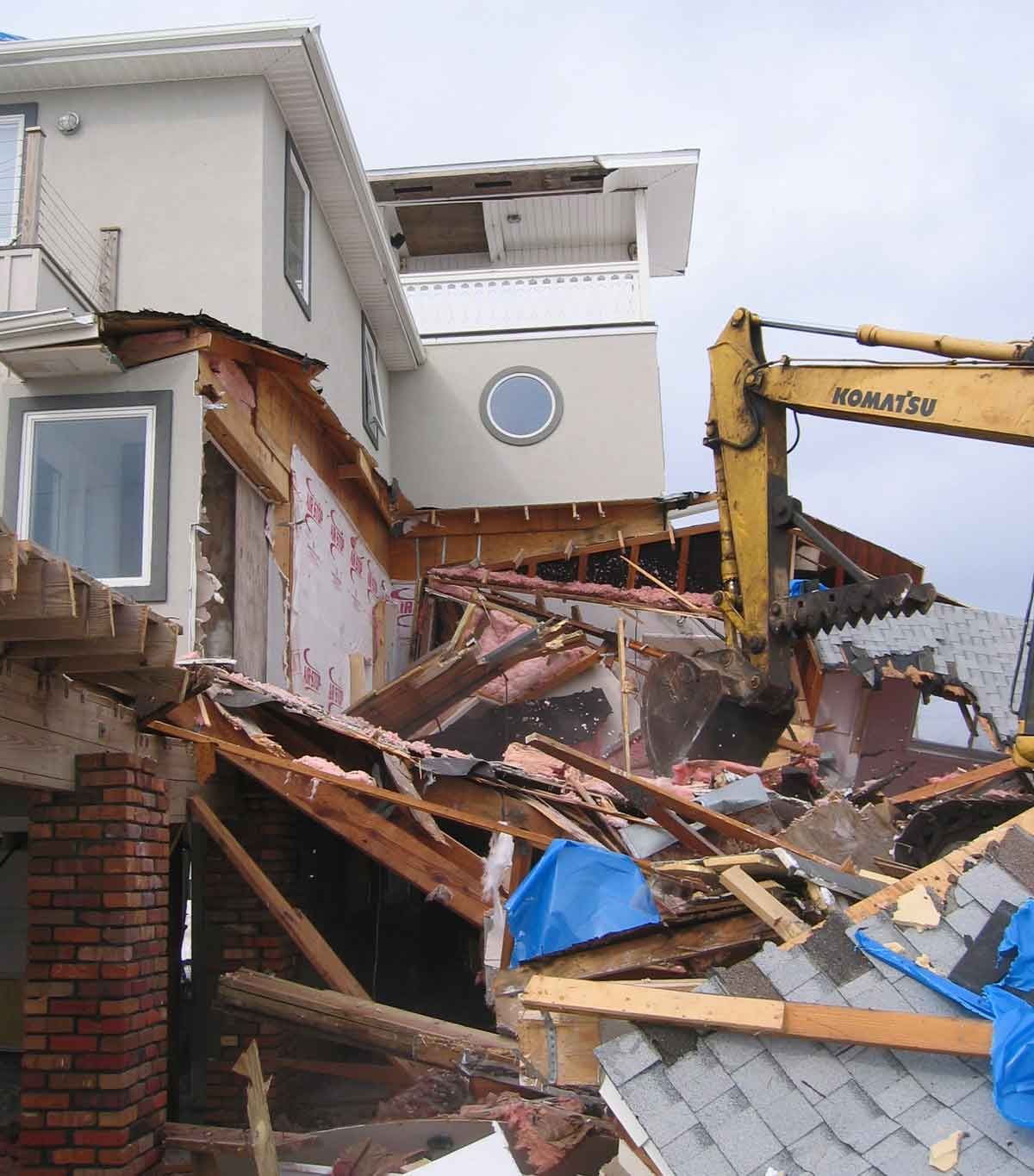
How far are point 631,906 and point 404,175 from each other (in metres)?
14.2

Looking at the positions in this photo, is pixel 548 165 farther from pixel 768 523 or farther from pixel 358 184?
pixel 768 523

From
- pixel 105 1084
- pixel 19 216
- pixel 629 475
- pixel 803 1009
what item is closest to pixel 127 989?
pixel 105 1084

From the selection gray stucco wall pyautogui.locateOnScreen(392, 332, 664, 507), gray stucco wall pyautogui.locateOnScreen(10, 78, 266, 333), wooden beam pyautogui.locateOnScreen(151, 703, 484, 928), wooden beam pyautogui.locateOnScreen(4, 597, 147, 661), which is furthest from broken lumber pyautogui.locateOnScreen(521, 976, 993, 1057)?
gray stucco wall pyautogui.locateOnScreen(392, 332, 664, 507)

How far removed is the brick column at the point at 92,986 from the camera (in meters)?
5.91

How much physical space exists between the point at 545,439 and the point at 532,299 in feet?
6.72

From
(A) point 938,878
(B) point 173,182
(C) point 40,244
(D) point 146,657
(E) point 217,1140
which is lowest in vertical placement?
(E) point 217,1140

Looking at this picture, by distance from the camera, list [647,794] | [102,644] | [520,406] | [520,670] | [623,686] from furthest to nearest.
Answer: [520,406] → [520,670] → [623,686] → [647,794] → [102,644]

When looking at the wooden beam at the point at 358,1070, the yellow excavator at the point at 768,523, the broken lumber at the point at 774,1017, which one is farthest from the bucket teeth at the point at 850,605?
the broken lumber at the point at 774,1017

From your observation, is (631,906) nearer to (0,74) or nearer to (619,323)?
(0,74)

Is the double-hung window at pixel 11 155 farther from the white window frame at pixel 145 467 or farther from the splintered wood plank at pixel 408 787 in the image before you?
the splintered wood plank at pixel 408 787

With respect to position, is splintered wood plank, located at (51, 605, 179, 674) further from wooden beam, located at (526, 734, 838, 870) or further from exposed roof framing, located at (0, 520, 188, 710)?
wooden beam, located at (526, 734, 838, 870)

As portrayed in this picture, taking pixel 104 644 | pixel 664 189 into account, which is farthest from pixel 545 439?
pixel 104 644

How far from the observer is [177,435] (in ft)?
28.8

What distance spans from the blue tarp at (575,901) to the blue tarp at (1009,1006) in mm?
1387
